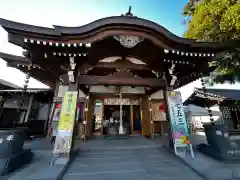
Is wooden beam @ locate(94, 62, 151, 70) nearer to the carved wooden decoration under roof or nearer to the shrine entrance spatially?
the carved wooden decoration under roof

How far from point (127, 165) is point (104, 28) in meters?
4.49

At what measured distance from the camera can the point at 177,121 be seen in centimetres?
474

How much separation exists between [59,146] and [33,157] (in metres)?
1.26

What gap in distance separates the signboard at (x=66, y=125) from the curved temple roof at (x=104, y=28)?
2.06m

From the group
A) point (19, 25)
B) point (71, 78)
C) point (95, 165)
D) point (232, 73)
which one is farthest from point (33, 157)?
point (232, 73)

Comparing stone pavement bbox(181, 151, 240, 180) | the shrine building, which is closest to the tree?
the shrine building

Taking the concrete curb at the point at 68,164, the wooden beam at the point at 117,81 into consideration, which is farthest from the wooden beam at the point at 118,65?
the concrete curb at the point at 68,164

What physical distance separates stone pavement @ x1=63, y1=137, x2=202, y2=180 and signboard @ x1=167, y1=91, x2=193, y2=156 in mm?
652

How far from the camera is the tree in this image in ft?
19.7

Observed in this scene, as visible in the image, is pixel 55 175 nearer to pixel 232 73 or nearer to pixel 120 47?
pixel 120 47

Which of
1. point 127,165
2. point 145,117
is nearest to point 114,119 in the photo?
point 145,117

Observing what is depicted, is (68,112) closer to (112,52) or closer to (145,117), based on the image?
(112,52)

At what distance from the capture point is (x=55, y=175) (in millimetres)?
3039

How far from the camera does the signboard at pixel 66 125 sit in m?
3.98
